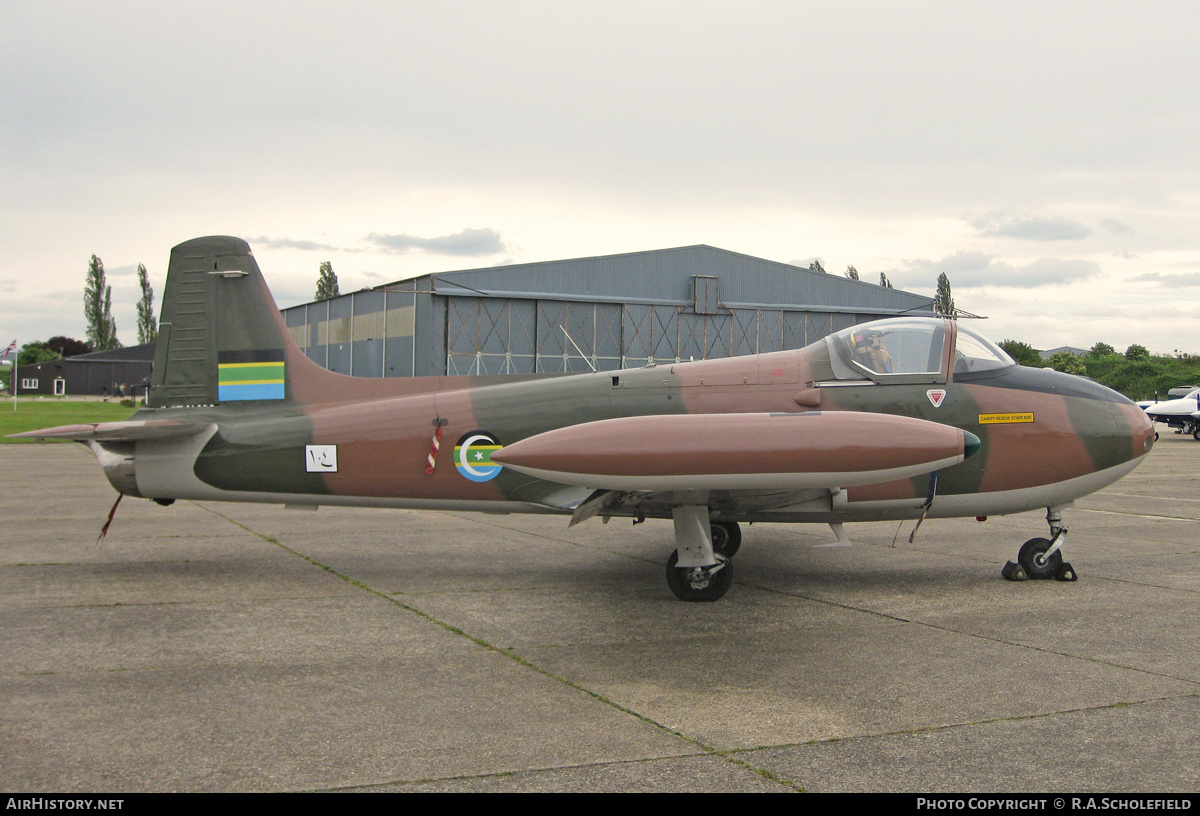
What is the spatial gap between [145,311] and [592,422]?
4445 inches

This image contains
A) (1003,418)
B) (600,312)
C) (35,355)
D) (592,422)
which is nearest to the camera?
(592,422)

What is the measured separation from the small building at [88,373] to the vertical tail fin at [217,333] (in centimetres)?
10569

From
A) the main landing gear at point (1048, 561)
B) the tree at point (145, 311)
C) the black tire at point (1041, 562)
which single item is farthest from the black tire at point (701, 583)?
the tree at point (145, 311)

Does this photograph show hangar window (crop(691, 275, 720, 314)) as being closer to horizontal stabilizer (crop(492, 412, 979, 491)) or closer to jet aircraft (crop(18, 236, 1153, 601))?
jet aircraft (crop(18, 236, 1153, 601))

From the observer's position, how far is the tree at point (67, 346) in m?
139

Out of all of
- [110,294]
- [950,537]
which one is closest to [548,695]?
[950,537]

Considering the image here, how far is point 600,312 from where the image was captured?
111 ft

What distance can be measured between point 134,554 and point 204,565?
3.83ft

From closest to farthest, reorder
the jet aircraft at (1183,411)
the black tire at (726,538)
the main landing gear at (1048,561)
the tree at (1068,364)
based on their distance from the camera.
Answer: the main landing gear at (1048,561) → the black tire at (726,538) → the jet aircraft at (1183,411) → the tree at (1068,364)

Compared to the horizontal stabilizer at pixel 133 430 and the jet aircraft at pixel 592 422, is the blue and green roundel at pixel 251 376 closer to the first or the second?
the jet aircraft at pixel 592 422

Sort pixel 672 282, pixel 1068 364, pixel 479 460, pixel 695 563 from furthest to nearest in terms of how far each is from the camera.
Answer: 1. pixel 1068 364
2. pixel 672 282
3. pixel 479 460
4. pixel 695 563

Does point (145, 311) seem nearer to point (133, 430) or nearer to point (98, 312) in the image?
point (98, 312)

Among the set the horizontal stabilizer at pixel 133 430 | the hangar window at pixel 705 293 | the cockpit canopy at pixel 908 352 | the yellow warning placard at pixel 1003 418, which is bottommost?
the horizontal stabilizer at pixel 133 430

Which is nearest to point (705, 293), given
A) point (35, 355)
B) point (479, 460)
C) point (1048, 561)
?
point (1048, 561)
